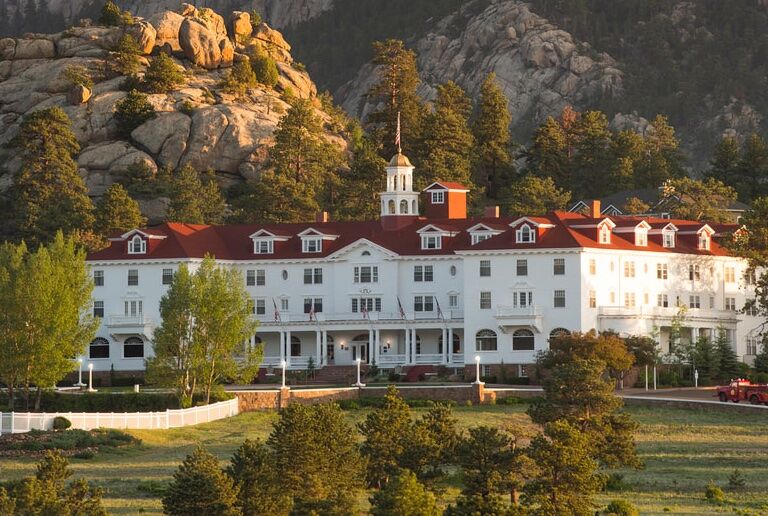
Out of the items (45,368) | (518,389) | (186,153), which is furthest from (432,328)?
(186,153)

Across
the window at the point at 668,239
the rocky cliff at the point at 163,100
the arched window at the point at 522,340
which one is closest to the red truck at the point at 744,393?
the arched window at the point at 522,340

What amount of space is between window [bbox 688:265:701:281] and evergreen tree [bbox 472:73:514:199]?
48.5m

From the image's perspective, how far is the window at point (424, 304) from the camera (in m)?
139

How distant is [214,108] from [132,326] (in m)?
39.6

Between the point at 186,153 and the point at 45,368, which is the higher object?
the point at 186,153

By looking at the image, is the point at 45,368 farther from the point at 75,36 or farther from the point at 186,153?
the point at 75,36

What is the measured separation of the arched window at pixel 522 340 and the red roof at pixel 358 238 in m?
5.44

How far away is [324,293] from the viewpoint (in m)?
141

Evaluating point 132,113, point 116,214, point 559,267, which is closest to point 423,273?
point 559,267

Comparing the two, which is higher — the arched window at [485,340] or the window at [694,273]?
the window at [694,273]

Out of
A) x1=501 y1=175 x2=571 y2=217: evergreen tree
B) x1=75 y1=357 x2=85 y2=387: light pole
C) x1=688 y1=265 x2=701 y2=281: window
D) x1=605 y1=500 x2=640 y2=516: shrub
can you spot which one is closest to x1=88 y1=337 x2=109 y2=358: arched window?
x1=75 y1=357 x2=85 y2=387: light pole

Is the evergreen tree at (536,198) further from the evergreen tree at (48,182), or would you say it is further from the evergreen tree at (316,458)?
the evergreen tree at (316,458)

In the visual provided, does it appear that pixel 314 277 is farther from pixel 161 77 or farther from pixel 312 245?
pixel 161 77

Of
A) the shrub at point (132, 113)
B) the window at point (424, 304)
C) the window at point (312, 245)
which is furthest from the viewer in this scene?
the shrub at point (132, 113)
